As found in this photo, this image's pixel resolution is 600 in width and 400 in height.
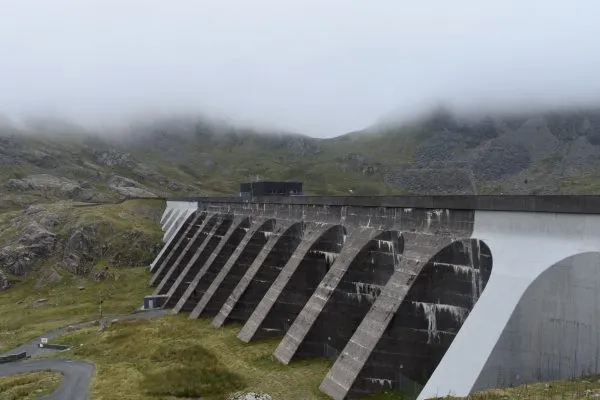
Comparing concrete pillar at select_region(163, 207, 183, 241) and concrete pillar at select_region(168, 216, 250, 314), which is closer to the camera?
concrete pillar at select_region(168, 216, 250, 314)

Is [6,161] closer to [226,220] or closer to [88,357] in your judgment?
[226,220]

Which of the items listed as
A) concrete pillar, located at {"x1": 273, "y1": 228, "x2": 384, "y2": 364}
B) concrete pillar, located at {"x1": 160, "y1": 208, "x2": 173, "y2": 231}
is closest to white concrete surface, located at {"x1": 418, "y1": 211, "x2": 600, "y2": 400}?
concrete pillar, located at {"x1": 273, "y1": 228, "x2": 384, "y2": 364}

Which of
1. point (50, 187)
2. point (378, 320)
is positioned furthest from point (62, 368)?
point (50, 187)

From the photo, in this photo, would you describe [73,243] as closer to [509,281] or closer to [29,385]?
[29,385]

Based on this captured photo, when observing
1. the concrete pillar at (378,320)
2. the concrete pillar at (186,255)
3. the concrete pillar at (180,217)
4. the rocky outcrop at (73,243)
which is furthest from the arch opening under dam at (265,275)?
the rocky outcrop at (73,243)

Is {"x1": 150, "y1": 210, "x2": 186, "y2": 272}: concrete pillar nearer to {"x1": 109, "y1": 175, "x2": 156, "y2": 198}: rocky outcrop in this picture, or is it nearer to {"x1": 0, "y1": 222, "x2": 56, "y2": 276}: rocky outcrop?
{"x1": 0, "y1": 222, "x2": 56, "y2": 276}: rocky outcrop

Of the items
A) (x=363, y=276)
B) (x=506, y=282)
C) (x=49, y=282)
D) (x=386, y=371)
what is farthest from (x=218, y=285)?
(x=49, y=282)
